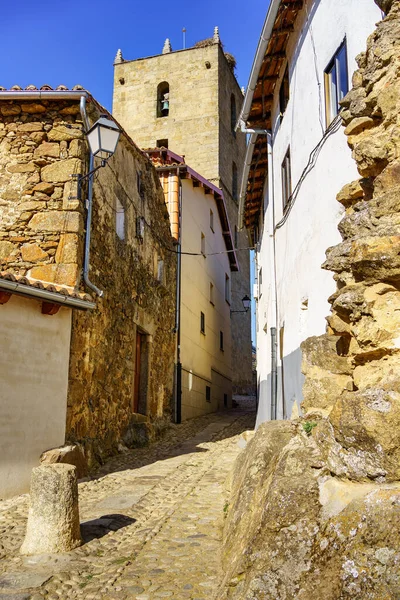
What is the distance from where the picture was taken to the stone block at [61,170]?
8.49m

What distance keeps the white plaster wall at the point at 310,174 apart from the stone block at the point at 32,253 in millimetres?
3726

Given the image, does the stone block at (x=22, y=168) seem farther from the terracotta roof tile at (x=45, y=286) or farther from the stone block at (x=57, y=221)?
the terracotta roof tile at (x=45, y=286)

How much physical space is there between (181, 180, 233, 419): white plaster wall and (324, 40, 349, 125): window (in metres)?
9.45

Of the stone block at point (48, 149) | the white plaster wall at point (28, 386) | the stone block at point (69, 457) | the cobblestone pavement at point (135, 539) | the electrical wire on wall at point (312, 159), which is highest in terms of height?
the stone block at point (48, 149)

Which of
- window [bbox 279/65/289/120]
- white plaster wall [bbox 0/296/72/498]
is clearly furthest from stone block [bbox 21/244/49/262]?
window [bbox 279/65/289/120]

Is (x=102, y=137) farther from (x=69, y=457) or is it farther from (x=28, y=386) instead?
(x=69, y=457)

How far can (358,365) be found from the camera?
138 inches

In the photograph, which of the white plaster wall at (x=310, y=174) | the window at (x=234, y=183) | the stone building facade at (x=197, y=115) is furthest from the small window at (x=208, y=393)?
the window at (x=234, y=183)

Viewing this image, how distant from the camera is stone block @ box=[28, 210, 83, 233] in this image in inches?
323

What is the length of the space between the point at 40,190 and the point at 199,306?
9.96 metres

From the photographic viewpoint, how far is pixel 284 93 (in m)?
9.15

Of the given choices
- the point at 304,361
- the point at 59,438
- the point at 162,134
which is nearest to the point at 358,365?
the point at 304,361

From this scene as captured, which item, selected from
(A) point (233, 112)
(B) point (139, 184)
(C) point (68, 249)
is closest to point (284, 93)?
(B) point (139, 184)

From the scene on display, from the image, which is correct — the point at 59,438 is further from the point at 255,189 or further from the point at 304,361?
the point at 255,189
